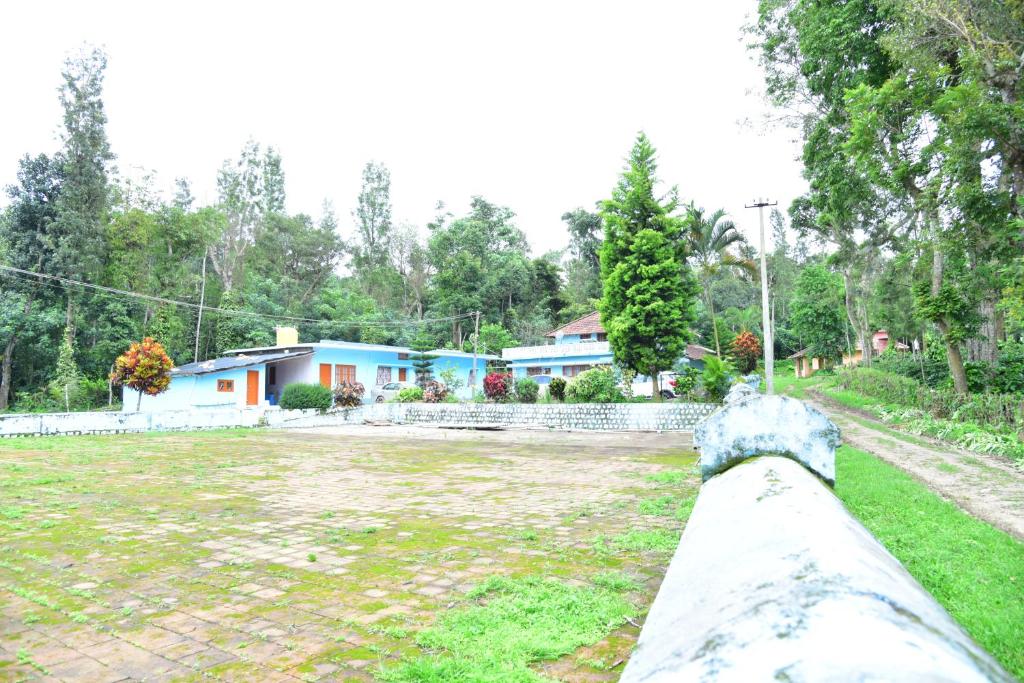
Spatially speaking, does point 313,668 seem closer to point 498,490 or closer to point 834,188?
point 498,490

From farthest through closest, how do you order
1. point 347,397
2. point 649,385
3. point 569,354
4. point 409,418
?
point 569,354 → point 649,385 → point 347,397 → point 409,418

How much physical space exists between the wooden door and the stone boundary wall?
5.57 meters

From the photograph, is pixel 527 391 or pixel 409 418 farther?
pixel 409 418

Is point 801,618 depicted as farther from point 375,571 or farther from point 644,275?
point 644,275

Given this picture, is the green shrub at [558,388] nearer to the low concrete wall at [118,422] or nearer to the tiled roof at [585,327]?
the low concrete wall at [118,422]

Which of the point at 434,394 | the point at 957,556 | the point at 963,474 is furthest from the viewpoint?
the point at 434,394

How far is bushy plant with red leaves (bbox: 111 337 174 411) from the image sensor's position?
66.3 feet

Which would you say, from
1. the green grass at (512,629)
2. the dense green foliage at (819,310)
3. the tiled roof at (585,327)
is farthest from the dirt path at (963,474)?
the dense green foliage at (819,310)

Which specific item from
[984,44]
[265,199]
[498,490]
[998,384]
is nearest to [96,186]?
[265,199]

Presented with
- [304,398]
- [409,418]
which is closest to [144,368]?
[304,398]

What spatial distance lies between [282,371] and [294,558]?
27.3 m

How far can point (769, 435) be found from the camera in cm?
325

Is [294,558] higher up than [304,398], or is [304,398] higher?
[304,398]

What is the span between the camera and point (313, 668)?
2.74 meters
